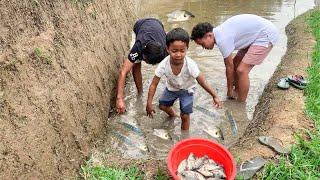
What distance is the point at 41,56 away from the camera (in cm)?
407

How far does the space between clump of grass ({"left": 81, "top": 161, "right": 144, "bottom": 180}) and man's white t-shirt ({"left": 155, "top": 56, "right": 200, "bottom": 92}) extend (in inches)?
53.1

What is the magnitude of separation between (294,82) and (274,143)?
165 cm

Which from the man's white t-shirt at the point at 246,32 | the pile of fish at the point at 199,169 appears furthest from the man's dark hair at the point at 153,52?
the pile of fish at the point at 199,169

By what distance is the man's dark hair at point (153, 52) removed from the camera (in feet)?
17.4

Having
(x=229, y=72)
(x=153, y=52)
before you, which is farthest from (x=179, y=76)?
(x=229, y=72)

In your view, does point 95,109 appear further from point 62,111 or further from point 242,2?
point 242,2

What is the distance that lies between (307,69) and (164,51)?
7.74 feet

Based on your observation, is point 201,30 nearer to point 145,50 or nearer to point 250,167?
point 145,50

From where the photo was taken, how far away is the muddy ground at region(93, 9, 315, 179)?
164 inches

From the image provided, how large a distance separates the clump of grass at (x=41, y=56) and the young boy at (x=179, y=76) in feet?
4.23

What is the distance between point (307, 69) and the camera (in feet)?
20.5

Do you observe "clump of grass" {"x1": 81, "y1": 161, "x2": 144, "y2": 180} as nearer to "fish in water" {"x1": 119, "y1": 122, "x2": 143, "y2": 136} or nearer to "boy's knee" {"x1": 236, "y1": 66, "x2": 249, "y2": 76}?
"fish in water" {"x1": 119, "y1": 122, "x2": 143, "y2": 136}

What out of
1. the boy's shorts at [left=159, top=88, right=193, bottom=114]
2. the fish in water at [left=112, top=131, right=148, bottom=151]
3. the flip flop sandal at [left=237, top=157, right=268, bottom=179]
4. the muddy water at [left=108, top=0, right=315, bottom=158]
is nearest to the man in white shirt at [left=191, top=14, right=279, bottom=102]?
the muddy water at [left=108, top=0, right=315, bottom=158]

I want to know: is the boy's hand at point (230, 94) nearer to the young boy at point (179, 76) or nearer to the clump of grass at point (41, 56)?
the young boy at point (179, 76)
